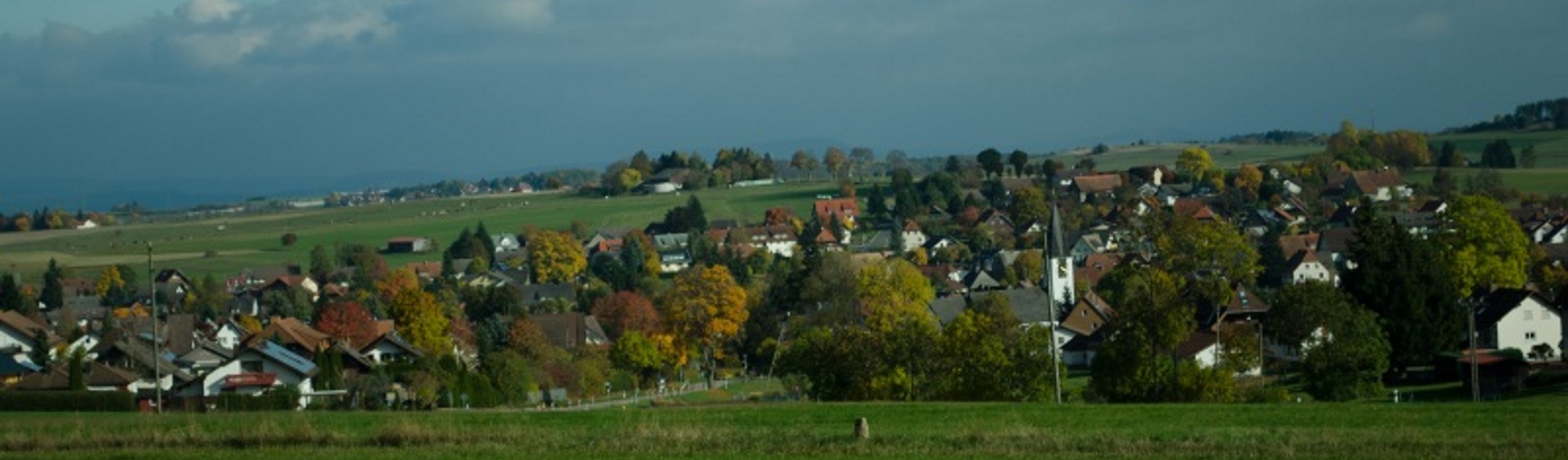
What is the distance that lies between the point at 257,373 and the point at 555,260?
5066cm

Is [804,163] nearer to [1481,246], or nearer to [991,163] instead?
[991,163]

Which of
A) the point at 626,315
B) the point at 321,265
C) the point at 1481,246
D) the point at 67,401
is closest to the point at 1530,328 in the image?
the point at 1481,246

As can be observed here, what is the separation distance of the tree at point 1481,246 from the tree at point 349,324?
35.4m

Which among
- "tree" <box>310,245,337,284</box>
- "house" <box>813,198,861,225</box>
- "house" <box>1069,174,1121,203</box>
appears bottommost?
"tree" <box>310,245,337,284</box>

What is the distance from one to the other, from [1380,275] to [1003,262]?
149ft

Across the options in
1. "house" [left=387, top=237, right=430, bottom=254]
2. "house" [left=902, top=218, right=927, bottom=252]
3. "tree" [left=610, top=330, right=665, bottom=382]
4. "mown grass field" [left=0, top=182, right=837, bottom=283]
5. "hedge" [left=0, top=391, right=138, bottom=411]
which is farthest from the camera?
"house" [left=387, top=237, right=430, bottom=254]

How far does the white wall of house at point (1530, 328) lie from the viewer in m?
55.1

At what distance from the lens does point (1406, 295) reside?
162 feet

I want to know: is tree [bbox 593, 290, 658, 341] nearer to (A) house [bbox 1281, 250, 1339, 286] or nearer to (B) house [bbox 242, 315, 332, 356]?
(B) house [bbox 242, 315, 332, 356]

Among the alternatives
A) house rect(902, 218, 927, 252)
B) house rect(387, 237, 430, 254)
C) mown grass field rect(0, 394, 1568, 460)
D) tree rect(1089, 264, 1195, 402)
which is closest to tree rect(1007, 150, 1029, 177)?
house rect(902, 218, 927, 252)

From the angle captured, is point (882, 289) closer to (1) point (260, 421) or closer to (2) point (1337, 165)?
(1) point (260, 421)

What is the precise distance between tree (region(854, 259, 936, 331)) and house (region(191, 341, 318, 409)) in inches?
679

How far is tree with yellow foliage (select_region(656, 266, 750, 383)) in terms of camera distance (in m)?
64.7

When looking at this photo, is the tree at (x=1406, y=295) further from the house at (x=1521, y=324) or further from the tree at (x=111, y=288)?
the tree at (x=111, y=288)
